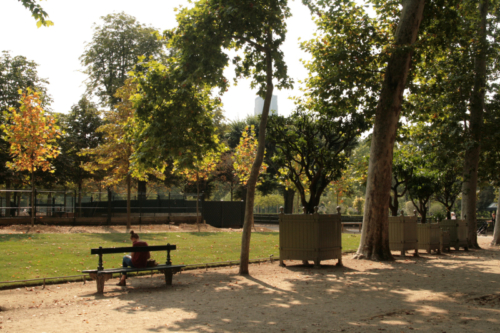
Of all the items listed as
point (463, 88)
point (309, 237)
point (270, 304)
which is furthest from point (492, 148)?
point (270, 304)

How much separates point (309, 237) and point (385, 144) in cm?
474

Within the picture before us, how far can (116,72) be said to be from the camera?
40562 millimetres

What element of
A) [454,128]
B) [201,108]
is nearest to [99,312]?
[201,108]

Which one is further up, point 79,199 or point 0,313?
point 79,199

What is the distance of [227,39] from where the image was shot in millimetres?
11477

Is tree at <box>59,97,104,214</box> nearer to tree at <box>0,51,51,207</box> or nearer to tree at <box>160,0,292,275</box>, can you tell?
tree at <box>0,51,51,207</box>

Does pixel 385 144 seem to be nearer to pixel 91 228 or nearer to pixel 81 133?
pixel 91 228

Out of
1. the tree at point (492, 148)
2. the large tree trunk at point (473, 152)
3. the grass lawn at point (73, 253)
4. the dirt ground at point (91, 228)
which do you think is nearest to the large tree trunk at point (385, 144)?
the grass lawn at point (73, 253)

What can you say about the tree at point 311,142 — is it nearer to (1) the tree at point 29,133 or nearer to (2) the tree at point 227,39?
(2) the tree at point 227,39

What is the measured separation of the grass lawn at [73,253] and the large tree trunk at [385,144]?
3.56 metres

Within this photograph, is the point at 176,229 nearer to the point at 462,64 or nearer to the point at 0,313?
the point at 462,64

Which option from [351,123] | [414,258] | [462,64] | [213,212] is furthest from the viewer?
[213,212]

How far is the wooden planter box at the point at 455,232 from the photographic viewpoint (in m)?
19.9

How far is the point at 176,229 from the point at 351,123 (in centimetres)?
1336
